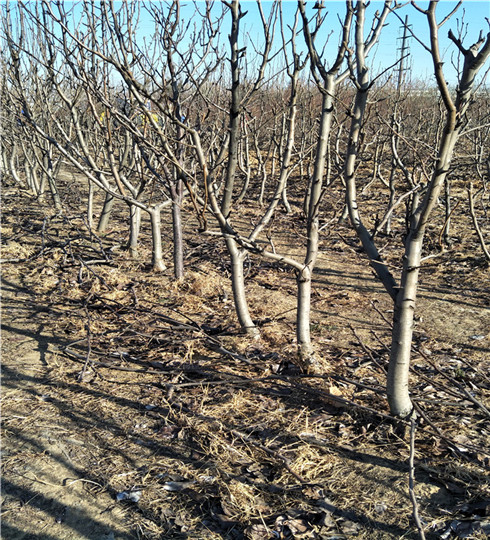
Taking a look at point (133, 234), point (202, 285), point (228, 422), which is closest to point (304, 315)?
point (228, 422)

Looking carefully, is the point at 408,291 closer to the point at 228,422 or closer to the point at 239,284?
the point at 228,422

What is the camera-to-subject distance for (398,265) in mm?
6422

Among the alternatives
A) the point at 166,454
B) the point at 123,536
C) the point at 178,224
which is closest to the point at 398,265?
the point at 178,224

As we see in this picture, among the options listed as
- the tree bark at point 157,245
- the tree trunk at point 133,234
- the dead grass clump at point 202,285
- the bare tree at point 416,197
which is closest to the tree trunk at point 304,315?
the bare tree at point 416,197

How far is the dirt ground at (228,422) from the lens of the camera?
2322 millimetres

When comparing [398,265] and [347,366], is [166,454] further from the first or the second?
[398,265]

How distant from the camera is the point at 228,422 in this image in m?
3.03

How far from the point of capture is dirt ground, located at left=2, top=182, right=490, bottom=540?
2322mm

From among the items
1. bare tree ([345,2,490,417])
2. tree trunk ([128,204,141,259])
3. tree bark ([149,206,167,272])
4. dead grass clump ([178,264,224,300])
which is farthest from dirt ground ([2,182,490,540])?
tree trunk ([128,204,141,259])

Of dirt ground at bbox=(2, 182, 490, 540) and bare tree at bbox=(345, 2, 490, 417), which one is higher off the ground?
bare tree at bbox=(345, 2, 490, 417)

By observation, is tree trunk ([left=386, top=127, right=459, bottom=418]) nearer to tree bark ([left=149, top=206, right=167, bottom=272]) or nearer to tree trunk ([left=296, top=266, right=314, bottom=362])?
tree trunk ([left=296, top=266, right=314, bottom=362])

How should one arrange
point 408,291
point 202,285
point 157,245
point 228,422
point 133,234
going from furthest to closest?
1. point 133,234
2. point 157,245
3. point 202,285
4. point 228,422
5. point 408,291

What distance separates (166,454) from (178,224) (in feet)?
10.4

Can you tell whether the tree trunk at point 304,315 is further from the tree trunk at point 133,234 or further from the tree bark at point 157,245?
the tree trunk at point 133,234
